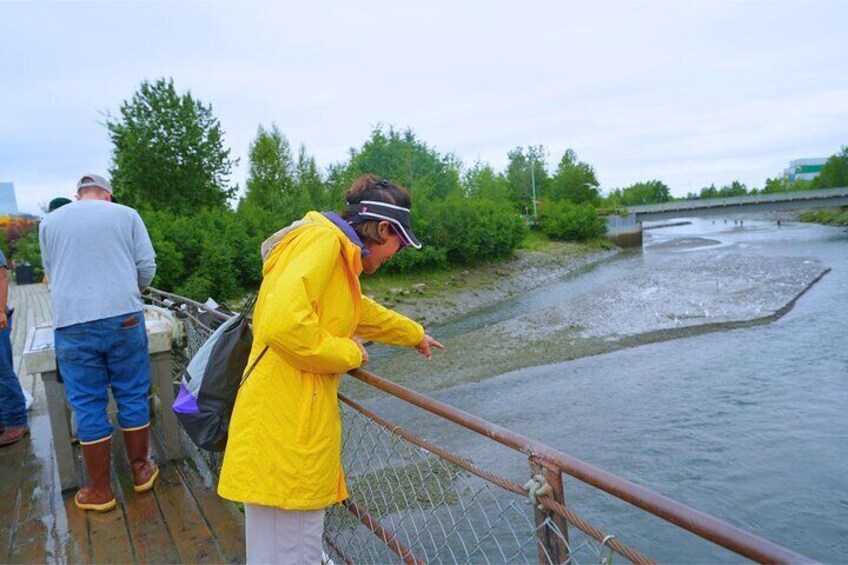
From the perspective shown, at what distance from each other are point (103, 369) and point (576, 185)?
6090 cm

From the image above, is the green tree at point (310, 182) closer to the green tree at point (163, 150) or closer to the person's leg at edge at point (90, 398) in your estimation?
the green tree at point (163, 150)

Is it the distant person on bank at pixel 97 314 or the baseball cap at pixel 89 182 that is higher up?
the baseball cap at pixel 89 182

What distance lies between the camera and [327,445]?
6.75ft

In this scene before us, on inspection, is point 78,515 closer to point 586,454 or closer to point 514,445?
point 514,445

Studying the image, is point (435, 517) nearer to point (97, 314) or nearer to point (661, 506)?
point (97, 314)

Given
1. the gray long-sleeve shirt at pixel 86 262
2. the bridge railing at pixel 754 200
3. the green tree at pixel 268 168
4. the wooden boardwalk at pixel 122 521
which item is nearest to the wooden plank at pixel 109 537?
the wooden boardwalk at pixel 122 521

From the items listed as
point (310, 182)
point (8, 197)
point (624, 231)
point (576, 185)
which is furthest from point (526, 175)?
point (8, 197)

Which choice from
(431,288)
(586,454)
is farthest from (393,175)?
(586,454)

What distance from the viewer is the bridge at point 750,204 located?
50750 mm

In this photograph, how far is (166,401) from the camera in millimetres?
4176

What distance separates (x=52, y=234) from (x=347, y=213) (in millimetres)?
2078

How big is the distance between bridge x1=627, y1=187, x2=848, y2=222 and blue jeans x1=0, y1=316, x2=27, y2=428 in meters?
52.4

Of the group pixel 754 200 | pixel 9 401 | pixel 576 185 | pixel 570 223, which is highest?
pixel 576 185

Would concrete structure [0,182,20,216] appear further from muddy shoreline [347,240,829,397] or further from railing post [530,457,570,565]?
railing post [530,457,570,565]
